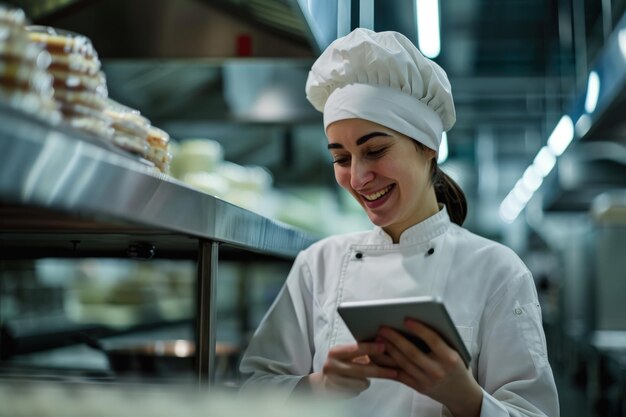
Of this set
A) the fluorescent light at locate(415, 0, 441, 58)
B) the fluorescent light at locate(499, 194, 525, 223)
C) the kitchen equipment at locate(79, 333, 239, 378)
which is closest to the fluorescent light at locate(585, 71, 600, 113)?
the fluorescent light at locate(415, 0, 441, 58)

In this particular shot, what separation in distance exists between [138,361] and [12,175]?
92.2 inches

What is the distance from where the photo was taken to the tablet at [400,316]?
1229 mm

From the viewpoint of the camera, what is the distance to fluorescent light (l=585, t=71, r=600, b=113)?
3275mm

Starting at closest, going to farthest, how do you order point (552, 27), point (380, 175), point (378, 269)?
point (380, 175), point (378, 269), point (552, 27)

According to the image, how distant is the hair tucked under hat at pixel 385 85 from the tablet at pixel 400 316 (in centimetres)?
48

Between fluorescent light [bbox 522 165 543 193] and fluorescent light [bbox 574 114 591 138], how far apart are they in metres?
2.85

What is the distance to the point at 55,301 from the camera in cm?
395

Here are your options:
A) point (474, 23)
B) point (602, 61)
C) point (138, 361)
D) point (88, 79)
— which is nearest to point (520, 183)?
point (474, 23)

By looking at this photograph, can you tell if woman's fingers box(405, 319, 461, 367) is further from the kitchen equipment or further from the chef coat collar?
the kitchen equipment

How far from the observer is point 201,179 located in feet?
7.18

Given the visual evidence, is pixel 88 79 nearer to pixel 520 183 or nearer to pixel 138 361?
pixel 138 361

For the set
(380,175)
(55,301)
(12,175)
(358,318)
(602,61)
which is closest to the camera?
(12,175)

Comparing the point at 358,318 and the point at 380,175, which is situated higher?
the point at 380,175

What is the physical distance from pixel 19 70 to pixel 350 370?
83cm
